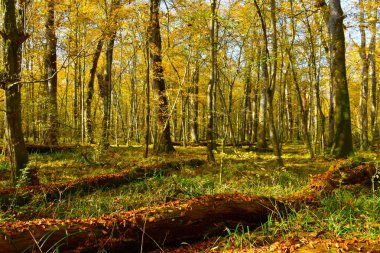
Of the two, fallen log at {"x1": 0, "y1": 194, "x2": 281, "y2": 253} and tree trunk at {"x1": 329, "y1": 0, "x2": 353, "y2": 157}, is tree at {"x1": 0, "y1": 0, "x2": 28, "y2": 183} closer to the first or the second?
fallen log at {"x1": 0, "y1": 194, "x2": 281, "y2": 253}

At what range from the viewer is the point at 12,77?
6.20m

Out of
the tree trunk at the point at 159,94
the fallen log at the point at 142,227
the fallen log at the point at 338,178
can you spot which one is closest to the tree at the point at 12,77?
the fallen log at the point at 142,227

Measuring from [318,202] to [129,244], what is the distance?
9.46ft

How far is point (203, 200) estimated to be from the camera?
3607mm

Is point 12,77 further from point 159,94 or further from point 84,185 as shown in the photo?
point 159,94

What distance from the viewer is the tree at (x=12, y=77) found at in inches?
244

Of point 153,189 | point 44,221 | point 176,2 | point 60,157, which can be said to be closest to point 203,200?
point 44,221

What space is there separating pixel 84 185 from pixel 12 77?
2.69 meters

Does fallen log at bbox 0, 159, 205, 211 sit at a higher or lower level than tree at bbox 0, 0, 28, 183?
lower

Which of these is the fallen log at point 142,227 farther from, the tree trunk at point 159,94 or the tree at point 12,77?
the tree trunk at point 159,94

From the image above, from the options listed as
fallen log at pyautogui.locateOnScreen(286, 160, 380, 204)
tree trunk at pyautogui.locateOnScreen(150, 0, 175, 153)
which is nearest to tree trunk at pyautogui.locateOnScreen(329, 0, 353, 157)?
fallen log at pyautogui.locateOnScreen(286, 160, 380, 204)

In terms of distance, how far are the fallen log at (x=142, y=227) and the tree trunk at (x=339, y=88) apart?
23.5 feet

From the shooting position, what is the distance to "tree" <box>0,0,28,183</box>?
20.3ft

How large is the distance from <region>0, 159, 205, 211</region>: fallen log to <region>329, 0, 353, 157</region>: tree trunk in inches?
192
